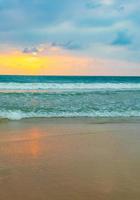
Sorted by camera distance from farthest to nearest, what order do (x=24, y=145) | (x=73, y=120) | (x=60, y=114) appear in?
1. (x=60, y=114)
2. (x=73, y=120)
3. (x=24, y=145)

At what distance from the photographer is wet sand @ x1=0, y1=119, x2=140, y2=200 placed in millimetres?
3369

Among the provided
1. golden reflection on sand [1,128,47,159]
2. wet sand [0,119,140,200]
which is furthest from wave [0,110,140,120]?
golden reflection on sand [1,128,47,159]

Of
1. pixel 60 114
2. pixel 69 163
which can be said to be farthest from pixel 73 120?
pixel 69 163

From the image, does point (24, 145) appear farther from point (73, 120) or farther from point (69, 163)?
Answer: point (73, 120)

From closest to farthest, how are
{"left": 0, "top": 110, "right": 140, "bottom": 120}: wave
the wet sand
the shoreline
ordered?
the wet sand
the shoreline
{"left": 0, "top": 110, "right": 140, "bottom": 120}: wave

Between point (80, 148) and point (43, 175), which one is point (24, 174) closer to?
point (43, 175)

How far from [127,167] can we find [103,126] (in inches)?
131

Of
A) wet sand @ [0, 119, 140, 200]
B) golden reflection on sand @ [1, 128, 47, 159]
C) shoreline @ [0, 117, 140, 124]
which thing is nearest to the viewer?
wet sand @ [0, 119, 140, 200]

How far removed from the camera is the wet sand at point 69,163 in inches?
133

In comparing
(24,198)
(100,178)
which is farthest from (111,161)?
(24,198)

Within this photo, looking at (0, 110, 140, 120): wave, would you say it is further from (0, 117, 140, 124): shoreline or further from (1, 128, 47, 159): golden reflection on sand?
(1, 128, 47, 159): golden reflection on sand

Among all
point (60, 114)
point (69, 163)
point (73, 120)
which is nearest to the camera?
point (69, 163)

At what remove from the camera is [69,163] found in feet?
14.4

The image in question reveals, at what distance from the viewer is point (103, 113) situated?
32.8ft
